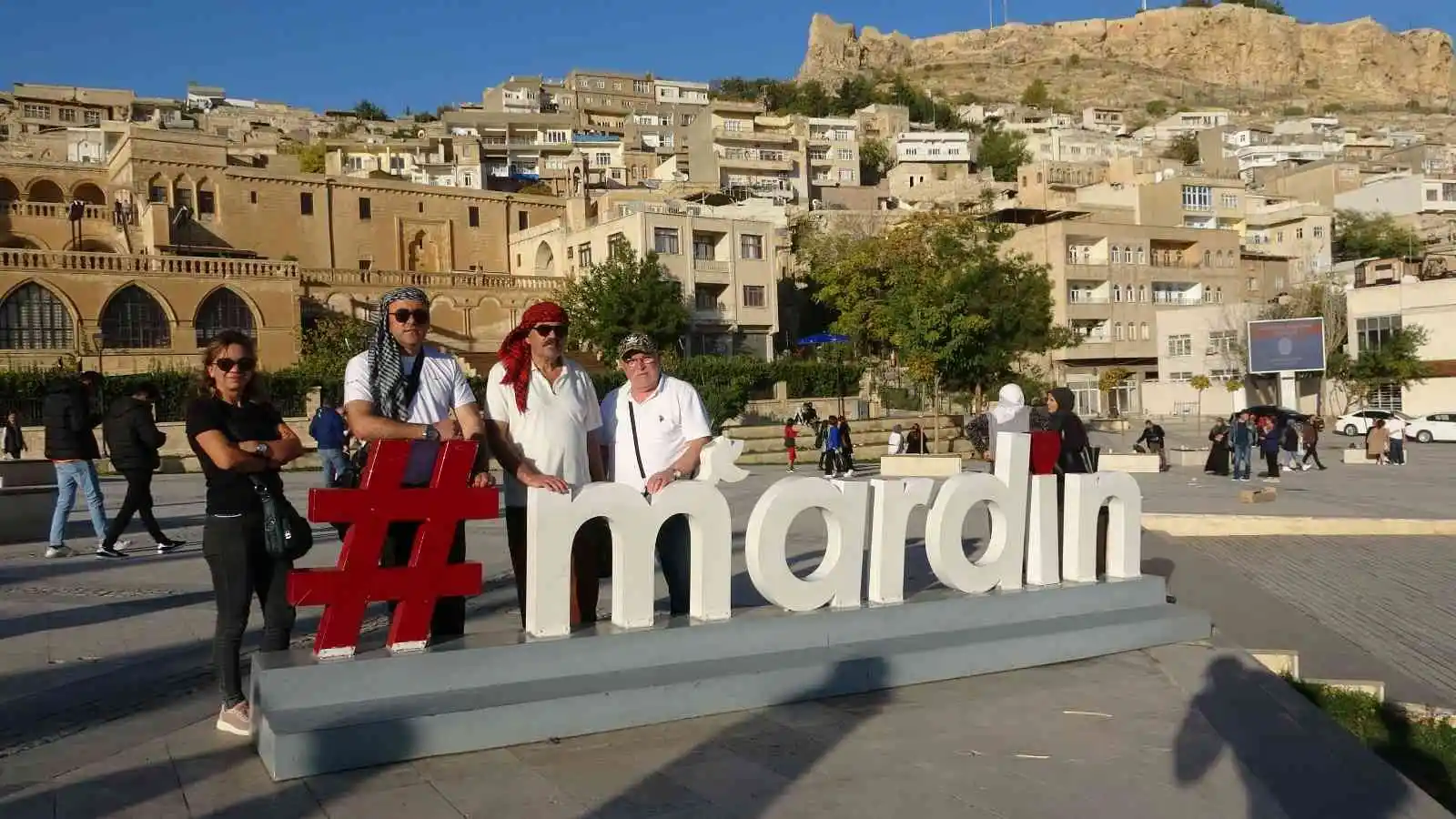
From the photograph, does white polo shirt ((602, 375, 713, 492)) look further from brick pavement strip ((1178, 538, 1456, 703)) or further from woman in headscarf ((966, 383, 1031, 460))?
brick pavement strip ((1178, 538, 1456, 703))

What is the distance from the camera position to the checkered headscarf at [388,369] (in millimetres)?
4926

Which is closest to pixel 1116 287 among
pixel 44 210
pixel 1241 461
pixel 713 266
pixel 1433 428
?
pixel 1433 428

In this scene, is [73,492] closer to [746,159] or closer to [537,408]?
[537,408]

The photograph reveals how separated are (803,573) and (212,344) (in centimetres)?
570

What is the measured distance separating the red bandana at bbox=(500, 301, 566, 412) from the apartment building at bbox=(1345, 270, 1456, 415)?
47143mm

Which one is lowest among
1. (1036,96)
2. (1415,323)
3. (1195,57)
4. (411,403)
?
(411,403)

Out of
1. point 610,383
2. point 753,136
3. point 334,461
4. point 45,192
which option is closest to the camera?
point 334,461

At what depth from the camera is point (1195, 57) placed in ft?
568

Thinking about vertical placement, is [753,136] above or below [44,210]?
above

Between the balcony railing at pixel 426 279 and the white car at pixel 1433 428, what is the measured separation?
111 feet

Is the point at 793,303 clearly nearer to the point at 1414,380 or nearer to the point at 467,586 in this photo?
the point at 1414,380

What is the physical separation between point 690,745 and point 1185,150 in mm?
123425

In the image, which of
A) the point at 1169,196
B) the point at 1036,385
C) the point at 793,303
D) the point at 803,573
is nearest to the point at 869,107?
the point at 1169,196

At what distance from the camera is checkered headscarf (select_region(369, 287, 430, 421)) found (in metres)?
4.93
